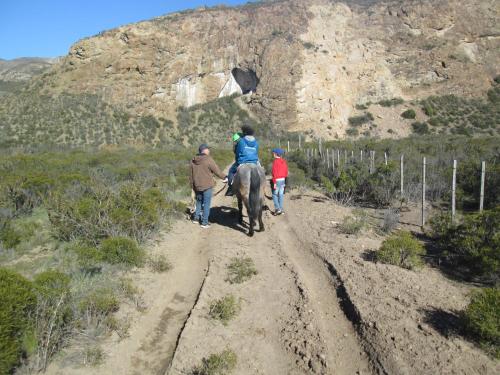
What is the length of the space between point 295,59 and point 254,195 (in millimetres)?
47275

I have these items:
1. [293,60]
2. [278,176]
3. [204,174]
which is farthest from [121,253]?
[293,60]

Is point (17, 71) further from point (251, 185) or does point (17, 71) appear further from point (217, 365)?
point (217, 365)

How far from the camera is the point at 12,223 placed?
31.3 feet

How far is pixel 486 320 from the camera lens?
4.04 m

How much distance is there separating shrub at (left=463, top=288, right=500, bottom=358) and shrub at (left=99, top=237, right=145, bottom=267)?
4.97 m

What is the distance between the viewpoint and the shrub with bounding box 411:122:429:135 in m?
47.0

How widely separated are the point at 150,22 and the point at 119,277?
53987 millimetres

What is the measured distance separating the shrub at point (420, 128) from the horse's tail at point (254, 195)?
44.5m

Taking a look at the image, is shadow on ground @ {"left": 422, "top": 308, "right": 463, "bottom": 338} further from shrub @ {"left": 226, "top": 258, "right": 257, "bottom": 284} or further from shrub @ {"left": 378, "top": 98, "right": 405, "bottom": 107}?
shrub @ {"left": 378, "top": 98, "right": 405, "bottom": 107}

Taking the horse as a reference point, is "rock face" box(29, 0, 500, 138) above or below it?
above

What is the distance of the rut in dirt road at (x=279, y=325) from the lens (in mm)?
4027

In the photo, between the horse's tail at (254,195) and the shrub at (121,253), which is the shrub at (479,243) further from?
the shrub at (121,253)

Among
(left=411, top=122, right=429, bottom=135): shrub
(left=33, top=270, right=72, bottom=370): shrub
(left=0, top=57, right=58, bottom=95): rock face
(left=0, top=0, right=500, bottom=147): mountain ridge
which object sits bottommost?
(left=411, top=122, right=429, bottom=135): shrub

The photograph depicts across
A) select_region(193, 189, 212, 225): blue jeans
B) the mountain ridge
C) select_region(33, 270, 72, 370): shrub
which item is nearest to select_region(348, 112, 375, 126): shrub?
the mountain ridge
